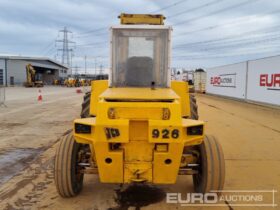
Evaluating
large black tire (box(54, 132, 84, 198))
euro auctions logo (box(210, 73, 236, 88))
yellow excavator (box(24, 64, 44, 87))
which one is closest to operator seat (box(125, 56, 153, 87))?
large black tire (box(54, 132, 84, 198))

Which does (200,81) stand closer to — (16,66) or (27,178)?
(16,66)

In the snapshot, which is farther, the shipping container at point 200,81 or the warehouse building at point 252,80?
the shipping container at point 200,81

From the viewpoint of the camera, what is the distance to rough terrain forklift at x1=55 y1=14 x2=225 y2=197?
4648 millimetres

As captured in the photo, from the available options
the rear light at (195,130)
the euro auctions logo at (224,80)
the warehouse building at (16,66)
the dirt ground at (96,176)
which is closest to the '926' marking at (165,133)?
the rear light at (195,130)

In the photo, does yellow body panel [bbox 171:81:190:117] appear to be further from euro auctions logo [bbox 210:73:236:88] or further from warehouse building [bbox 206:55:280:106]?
euro auctions logo [bbox 210:73:236:88]

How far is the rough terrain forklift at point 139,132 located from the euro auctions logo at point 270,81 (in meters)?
15.1

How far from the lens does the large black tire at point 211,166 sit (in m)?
5.26

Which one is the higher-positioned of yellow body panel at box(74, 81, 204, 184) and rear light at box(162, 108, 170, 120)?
rear light at box(162, 108, 170, 120)

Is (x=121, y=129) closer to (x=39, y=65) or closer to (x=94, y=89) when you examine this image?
(x=94, y=89)

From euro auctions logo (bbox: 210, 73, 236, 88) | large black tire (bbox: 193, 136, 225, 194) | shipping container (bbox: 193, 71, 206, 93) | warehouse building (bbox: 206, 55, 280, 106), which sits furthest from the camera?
shipping container (bbox: 193, 71, 206, 93)

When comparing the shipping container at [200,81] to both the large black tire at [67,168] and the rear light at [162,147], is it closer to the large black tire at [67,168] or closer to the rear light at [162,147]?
the large black tire at [67,168]

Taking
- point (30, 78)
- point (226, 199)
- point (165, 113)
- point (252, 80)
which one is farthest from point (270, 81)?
point (30, 78)

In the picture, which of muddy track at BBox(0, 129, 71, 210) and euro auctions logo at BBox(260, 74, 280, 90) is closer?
muddy track at BBox(0, 129, 71, 210)

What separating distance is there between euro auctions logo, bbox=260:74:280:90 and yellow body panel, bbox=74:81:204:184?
661 inches
